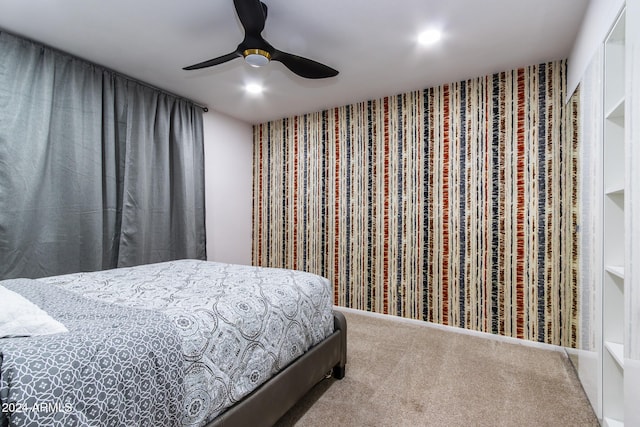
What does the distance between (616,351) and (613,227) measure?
0.61 metres

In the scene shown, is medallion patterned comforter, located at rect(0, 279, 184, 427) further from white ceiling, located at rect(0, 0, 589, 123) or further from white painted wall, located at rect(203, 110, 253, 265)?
white painted wall, located at rect(203, 110, 253, 265)

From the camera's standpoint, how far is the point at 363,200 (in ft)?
11.8

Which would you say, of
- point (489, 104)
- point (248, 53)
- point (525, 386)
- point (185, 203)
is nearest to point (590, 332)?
point (525, 386)

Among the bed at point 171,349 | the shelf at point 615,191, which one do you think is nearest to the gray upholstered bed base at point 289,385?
the bed at point 171,349

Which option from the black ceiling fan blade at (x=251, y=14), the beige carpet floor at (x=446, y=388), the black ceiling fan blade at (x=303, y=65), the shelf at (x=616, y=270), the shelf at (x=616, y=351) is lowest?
the beige carpet floor at (x=446, y=388)

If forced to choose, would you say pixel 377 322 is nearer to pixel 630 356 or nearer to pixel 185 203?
pixel 630 356

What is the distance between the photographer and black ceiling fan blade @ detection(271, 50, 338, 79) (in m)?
2.08

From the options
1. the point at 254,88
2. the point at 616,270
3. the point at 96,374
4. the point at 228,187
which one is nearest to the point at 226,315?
the point at 96,374

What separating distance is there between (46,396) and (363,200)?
3.11 meters

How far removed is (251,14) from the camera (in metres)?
1.69

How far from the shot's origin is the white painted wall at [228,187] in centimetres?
390

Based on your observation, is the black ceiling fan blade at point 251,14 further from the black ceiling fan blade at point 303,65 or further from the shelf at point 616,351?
the shelf at point 616,351

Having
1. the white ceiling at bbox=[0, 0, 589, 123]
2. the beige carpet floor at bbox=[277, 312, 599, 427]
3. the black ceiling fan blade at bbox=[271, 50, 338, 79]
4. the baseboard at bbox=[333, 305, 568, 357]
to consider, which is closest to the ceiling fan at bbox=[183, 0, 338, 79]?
the black ceiling fan blade at bbox=[271, 50, 338, 79]

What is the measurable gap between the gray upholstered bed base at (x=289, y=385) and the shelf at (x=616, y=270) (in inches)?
59.0
